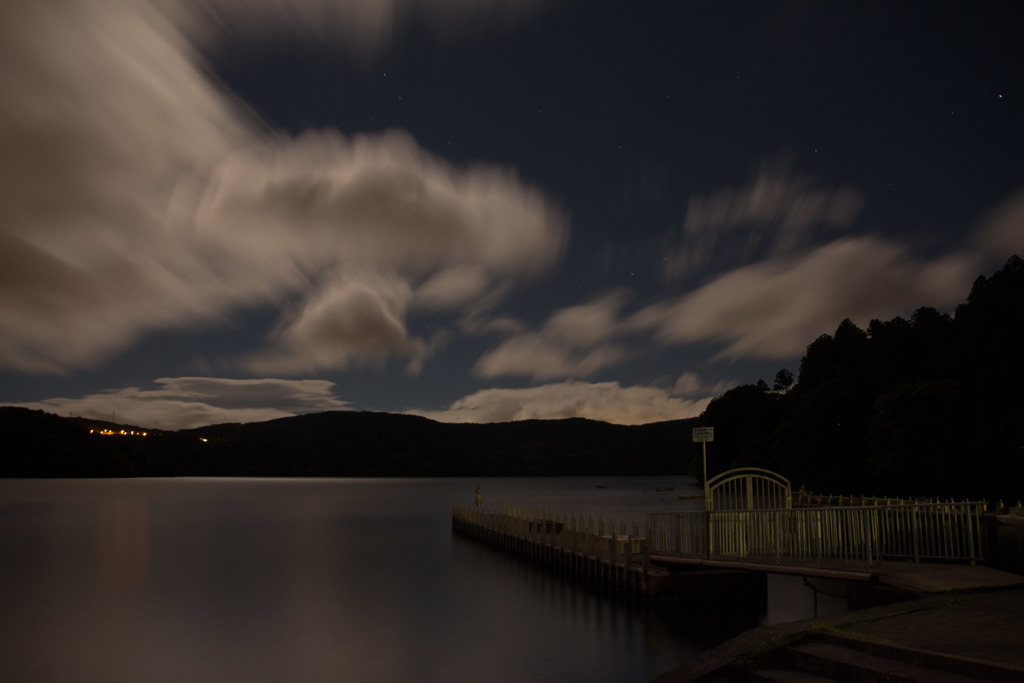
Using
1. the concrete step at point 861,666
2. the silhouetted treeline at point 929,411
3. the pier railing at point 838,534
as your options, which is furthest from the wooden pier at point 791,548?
the silhouetted treeline at point 929,411

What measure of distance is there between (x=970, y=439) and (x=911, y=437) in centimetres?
380

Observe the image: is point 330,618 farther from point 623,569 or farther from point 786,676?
point 786,676

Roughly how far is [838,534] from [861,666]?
27.5 ft

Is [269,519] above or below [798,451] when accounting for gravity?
below

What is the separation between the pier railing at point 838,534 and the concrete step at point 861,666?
564cm

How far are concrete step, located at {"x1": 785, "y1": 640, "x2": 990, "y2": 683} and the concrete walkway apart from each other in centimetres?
15

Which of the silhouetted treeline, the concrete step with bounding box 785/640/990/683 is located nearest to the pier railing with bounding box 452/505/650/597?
the concrete step with bounding box 785/640/990/683

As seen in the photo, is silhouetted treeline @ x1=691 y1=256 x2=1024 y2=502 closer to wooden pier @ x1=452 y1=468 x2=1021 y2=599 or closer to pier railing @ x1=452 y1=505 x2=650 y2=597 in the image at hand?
pier railing @ x1=452 y1=505 x2=650 y2=597

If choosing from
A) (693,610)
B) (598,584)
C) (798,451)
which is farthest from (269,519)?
(693,610)

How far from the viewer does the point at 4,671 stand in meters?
21.4

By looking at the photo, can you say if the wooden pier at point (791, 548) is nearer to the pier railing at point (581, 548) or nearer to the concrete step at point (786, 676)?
the pier railing at point (581, 548)

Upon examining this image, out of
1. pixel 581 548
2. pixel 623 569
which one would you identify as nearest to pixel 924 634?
pixel 623 569

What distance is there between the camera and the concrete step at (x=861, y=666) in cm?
933

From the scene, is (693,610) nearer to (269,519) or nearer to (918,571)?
(918,571)
